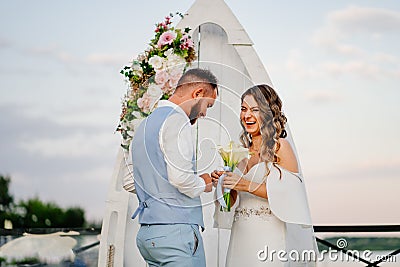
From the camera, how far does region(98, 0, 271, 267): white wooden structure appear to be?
4.14m

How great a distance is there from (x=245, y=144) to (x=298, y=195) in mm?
444

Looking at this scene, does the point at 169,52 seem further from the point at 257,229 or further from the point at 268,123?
the point at 257,229

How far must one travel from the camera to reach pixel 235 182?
3.78m

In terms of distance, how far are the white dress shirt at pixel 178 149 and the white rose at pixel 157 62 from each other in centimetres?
71

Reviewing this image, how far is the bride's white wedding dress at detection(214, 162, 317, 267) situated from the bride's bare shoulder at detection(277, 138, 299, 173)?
35 millimetres

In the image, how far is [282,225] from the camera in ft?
13.1

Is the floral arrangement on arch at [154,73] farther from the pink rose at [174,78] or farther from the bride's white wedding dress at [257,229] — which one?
the bride's white wedding dress at [257,229]

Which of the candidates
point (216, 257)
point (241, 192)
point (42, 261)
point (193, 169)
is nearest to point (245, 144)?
point (241, 192)

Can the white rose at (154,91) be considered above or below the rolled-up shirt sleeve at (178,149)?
above

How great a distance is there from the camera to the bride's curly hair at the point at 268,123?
3.88 meters

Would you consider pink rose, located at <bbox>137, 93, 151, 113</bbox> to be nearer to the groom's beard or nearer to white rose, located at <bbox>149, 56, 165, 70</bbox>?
white rose, located at <bbox>149, 56, 165, 70</bbox>

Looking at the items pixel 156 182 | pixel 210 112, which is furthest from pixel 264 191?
pixel 156 182

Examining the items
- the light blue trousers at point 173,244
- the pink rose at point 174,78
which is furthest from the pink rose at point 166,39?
the light blue trousers at point 173,244

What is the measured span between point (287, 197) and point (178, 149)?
0.94 m
